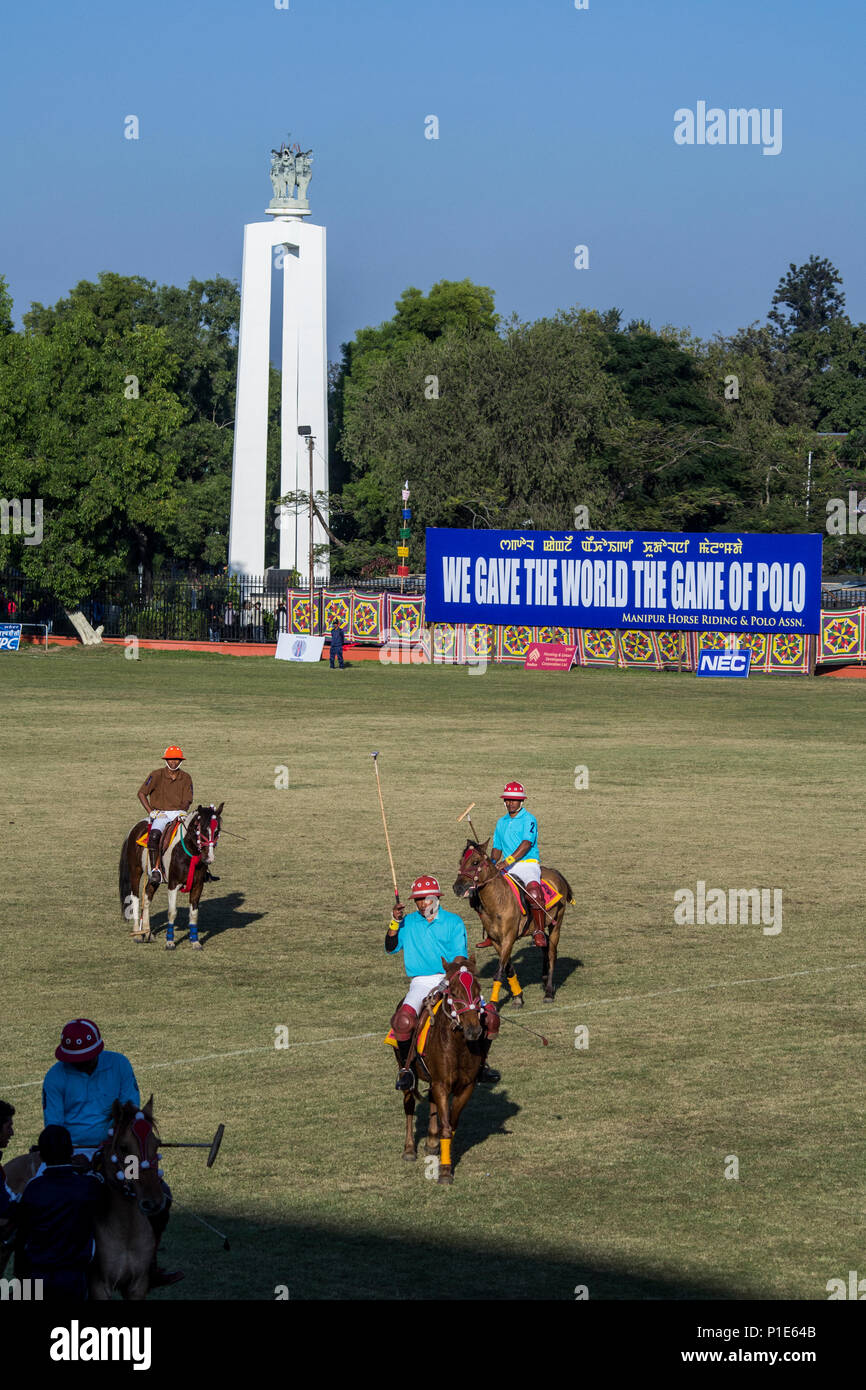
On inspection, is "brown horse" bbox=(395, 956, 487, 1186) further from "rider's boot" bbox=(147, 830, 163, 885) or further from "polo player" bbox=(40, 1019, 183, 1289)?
"rider's boot" bbox=(147, 830, 163, 885)

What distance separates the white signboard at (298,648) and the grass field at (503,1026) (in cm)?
2936

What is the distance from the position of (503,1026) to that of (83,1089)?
295 inches

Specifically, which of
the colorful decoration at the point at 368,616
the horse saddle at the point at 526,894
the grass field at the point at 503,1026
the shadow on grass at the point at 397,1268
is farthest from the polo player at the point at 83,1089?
the colorful decoration at the point at 368,616

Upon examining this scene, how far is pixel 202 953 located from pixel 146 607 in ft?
183

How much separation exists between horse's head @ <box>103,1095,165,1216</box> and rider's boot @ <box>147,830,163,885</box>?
1057cm

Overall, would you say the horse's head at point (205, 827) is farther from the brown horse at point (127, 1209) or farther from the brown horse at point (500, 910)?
the brown horse at point (127, 1209)

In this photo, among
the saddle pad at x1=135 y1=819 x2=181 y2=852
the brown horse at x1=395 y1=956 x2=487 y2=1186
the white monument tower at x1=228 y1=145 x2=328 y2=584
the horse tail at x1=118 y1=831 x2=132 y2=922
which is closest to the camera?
the brown horse at x1=395 y1=956 x2=487 y2=1186

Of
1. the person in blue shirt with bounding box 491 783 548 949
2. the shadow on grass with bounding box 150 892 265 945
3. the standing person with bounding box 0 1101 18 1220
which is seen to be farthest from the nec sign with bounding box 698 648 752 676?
the standing person with bounding box 0 1101 18 1220

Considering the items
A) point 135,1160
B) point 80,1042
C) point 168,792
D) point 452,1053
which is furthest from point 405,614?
point 135,1160

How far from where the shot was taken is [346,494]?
10738 cm

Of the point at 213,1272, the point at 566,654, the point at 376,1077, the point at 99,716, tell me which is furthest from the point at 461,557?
the point at 213,1272

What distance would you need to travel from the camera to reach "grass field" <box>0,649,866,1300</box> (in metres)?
11.4
